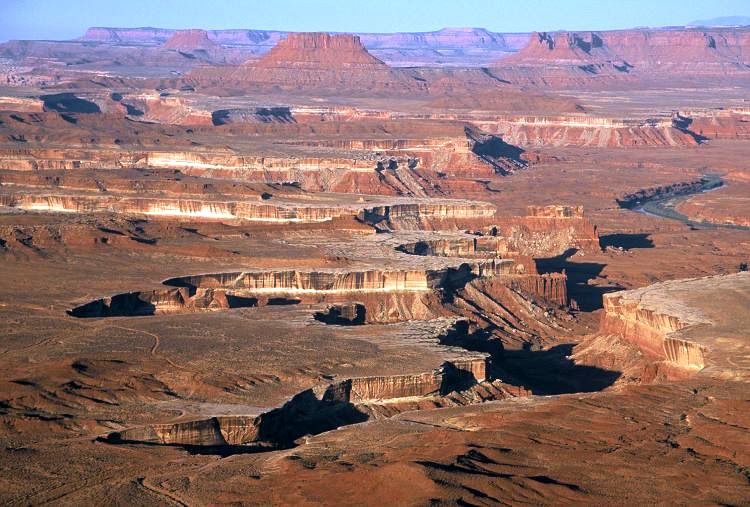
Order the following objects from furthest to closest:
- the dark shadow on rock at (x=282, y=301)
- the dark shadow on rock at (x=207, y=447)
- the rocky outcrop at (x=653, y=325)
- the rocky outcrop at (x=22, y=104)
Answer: the rocky outcrop at (x=22, y=104) < the dark shadow on rock at (x=282, y=301) < the rocky outcrop at (x=653, y=325) < the dark shadow on rock at (x=207, y=447)

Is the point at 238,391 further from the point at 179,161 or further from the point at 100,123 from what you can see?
the point at 100,123

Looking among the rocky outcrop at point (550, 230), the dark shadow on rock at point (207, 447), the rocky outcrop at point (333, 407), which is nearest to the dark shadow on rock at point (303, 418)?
the rocky outcrop at point (333, 407)

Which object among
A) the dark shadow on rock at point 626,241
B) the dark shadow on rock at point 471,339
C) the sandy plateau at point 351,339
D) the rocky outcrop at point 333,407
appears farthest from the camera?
the dark shadow on rock at point 626,241

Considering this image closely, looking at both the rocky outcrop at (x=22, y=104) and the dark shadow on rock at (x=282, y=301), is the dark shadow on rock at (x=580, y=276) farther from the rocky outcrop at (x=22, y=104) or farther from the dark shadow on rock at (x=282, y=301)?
the rocky outcrop at (x=22, y=104)

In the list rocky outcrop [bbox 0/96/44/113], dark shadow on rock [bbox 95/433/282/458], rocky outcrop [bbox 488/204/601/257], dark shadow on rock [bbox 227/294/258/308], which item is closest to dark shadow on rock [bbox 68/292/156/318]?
dark shadow on rock [bbox 227/294/258/308]

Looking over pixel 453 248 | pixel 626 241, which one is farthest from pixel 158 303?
pixel 626 241

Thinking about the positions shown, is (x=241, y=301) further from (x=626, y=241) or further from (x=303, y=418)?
(x=626, y=241)
